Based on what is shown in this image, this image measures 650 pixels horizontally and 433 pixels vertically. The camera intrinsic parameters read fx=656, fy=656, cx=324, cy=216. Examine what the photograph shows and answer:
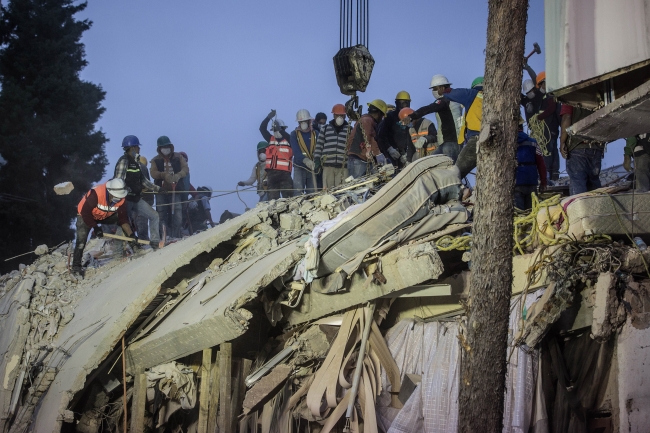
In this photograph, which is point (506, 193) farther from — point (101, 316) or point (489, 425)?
point (101, 316)

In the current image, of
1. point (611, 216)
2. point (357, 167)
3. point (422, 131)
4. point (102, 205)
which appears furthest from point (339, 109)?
point (611, 216)

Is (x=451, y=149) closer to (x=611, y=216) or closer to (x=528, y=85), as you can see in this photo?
(x=528, y=85)

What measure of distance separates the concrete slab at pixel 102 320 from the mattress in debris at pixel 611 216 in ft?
14.6

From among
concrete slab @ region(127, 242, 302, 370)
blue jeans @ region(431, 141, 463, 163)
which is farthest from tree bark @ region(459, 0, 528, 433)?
blue jeans @ region(431, 141, 463, 163)

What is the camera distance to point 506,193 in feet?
15.2

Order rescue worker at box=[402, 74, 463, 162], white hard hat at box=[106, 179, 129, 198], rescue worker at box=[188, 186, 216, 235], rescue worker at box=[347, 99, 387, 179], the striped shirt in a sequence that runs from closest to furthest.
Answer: rescue worker at box=[402, 74, 463, 162] < white hard hat at box=[106, 179, 129, 198] < rescue worker at box=[347, 99, 387, 179] < the striped shirt < rescue worker at box=[188, 186, 216, 235]

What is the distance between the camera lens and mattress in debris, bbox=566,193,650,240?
5945 mm

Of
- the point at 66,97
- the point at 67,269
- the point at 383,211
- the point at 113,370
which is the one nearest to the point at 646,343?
the point at 383,211

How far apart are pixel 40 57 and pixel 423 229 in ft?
56.9

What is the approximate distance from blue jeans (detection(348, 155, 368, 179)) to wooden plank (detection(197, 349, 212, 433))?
5594 mm

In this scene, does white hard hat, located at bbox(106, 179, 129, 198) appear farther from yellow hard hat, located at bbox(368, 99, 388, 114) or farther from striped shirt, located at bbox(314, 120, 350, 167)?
yellow hard hat, located at bbox(368, 99, 388, 114)

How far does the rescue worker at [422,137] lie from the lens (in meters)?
10.9

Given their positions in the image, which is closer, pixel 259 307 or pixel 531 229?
pixel 531 229

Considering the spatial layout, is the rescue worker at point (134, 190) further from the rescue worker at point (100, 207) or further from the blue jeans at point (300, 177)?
the blue jeans at point (300, 177)
